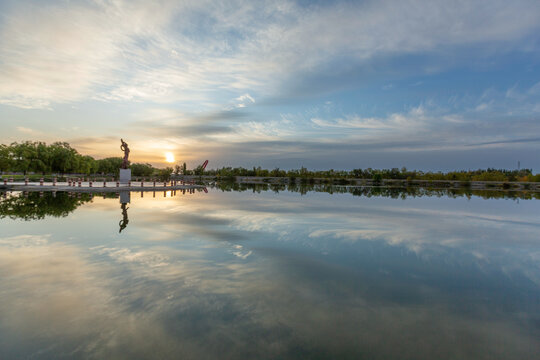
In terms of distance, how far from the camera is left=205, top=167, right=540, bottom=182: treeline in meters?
88.2

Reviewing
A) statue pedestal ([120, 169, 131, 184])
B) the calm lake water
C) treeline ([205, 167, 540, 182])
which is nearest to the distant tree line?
treeline ([205, 167, 540, 182])

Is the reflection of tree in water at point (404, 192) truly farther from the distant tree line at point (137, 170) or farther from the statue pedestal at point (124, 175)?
the distant tree line at point (137, 170)

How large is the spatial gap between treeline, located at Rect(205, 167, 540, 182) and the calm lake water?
8395cm

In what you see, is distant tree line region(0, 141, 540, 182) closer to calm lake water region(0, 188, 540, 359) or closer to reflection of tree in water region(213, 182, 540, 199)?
reflection of tree in water region(213, 182, 540, 199)

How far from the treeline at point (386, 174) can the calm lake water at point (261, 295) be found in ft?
275

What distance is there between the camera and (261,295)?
6531mm

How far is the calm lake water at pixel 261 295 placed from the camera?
15.4 ft

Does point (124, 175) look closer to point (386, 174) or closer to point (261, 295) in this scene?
point (261, 295)

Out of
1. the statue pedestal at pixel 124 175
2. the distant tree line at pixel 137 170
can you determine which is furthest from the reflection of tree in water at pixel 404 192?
the distant tree line at pixel 137 170

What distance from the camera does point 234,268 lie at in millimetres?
8250

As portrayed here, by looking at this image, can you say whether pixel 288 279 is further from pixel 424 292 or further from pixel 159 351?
pixel 159 351

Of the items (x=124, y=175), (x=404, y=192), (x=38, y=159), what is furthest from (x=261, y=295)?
(x=38, y=159)

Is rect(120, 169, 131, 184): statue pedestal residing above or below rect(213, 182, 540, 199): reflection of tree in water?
above

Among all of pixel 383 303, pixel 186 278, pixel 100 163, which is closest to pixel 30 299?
pixel 186 278
